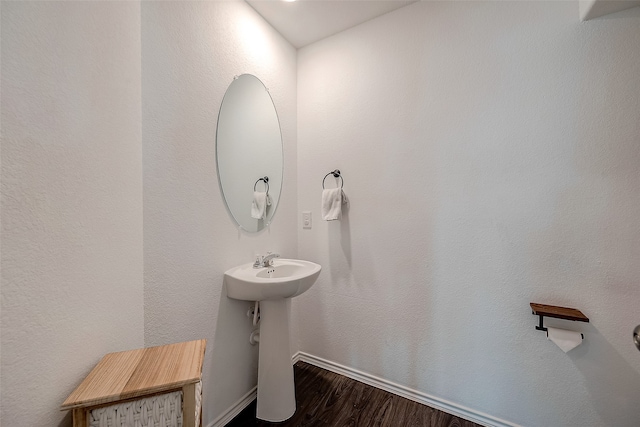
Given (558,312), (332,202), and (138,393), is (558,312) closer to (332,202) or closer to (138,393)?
(332,202)

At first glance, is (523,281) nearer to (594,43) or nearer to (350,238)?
(350,238)

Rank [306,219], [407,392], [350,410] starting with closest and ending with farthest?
[350,410] → [407,392] → [306,219]

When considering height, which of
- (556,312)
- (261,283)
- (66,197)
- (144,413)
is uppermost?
(66,197)

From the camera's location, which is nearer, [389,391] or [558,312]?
[558,312]

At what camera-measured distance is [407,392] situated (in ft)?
5.02

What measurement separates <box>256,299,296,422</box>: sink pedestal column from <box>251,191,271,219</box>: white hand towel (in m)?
0.53

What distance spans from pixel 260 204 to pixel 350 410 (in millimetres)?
1344

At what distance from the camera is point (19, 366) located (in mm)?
689

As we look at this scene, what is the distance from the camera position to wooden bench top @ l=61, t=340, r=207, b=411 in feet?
2.30

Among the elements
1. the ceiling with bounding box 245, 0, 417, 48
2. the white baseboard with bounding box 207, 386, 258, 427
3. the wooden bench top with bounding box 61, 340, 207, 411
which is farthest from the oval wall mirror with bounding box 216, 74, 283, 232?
the white baseboard with bounding box 207, 386, 258, 427

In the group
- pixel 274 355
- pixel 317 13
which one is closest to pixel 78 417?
pixel 274 355

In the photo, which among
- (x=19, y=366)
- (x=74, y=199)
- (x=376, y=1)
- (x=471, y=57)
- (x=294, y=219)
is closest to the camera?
(x=19, y=366)

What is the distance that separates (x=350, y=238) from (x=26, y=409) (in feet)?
4.93

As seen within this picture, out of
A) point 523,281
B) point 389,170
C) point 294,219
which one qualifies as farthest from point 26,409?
point 523,281
